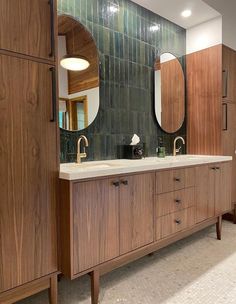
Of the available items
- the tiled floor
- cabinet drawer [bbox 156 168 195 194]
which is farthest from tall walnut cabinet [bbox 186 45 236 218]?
the tiled floor

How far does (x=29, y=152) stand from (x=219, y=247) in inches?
81.0

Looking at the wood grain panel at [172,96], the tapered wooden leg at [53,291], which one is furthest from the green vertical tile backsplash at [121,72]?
the tapered wooden leg at [53,291]

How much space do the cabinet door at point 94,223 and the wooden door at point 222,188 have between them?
1399 mm

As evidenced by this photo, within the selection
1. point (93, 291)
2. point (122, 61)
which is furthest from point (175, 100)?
point (93, 291)

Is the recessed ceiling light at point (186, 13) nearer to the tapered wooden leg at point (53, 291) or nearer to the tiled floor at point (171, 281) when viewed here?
the tiled floor at point (171, 281)

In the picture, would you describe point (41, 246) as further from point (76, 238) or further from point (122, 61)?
point (122, 61)

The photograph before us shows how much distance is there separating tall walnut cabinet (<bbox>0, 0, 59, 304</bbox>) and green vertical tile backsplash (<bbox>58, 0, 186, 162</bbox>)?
65cm

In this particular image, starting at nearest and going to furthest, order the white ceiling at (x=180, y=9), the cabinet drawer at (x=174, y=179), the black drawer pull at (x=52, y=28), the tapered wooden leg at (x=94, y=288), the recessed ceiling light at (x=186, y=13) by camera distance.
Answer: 1. the black drawer pull at (x=52, y=28)
2. the tapered wooden leg at (x=94, y=288)
3. the cabinet drawer at (x=174, y=179)
4. the white ceiling at (x=180, y=9)
5. the recessed ceiling light at (x=186, y=13)

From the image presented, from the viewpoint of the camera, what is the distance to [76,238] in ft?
4.89

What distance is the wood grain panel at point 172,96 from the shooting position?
2.92m

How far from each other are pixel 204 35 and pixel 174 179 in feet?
6.28

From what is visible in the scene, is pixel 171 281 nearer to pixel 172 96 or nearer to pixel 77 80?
pixel 77 80

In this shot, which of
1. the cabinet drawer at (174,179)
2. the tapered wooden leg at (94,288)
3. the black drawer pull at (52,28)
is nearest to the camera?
the black drawer pull at (52,28)

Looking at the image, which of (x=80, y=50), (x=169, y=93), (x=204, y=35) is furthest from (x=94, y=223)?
(x=204, y=35)
